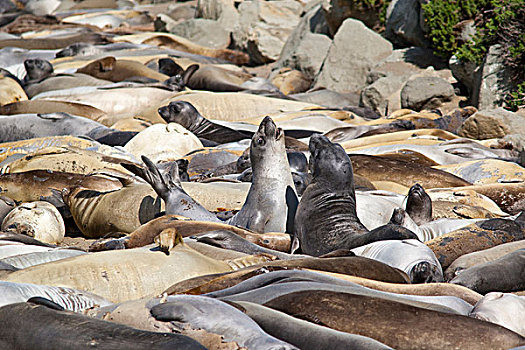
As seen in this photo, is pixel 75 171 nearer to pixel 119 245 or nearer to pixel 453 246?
pixel 119 245

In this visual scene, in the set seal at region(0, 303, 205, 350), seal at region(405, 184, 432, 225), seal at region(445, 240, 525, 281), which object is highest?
seal at region(0, 303, 205, 350)

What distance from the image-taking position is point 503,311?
103 inches

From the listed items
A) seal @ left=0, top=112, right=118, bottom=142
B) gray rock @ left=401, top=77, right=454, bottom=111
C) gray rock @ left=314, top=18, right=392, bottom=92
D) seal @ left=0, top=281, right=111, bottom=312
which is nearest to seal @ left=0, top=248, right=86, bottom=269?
seal @ left=0, top=281, right=111, bottom=312

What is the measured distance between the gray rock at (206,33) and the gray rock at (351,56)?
23.2 ft

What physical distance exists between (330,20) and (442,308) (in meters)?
14.4

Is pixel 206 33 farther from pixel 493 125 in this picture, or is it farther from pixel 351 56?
pixel 493 125

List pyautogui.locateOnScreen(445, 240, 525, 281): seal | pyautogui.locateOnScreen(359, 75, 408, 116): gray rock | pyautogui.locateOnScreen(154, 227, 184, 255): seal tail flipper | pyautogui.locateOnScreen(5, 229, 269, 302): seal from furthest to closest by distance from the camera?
pyautogui.locateOnScreen(359, 75, 408, 116): gray rock → pyautogui.locateOnScreen(445, 240, 525, 281): seal → pyautogui.locateOnScreen(154, 227, 184, 255): seal tail flipper → pyautogui.locateOnScreen(5, 229, 269, 302): seal

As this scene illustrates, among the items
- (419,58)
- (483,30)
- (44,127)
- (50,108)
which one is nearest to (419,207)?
(44,127)

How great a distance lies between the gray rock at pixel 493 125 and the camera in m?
8.98

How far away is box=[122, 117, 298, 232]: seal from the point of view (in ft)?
16.3

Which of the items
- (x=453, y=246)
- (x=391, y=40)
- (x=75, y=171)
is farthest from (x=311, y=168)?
(x=391, y=40)

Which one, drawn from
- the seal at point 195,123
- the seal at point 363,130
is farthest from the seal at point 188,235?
the seal at point 363,130

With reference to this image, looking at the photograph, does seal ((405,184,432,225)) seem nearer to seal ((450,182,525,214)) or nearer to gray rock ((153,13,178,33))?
seal ((450,182,525,214))

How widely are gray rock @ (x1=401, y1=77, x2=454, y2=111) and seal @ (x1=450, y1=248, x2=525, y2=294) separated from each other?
8491mm
